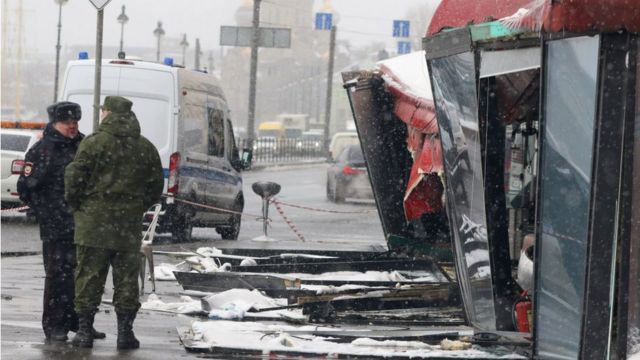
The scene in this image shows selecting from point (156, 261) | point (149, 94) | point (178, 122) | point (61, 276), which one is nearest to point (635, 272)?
point (61, 276)

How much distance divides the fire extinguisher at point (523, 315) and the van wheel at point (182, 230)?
9.79 metres

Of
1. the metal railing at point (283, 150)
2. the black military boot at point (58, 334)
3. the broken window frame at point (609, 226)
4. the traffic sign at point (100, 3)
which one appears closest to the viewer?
the broken window frame at point (609, 226)

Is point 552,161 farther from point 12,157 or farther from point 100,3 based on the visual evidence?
point 12,157

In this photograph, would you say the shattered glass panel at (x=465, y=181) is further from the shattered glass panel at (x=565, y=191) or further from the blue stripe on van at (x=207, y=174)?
the blue stripe on van at (x=207, y=174)

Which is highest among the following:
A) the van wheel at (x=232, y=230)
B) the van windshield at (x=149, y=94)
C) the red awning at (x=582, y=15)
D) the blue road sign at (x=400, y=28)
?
the blue road sign at (x=400, y=28)

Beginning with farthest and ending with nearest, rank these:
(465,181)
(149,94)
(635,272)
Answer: (149,94), (465,181), (635,272)

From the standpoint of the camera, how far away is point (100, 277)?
9312 mm

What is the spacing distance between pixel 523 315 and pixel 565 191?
199cm

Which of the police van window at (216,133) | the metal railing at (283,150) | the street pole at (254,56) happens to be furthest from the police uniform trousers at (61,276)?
the metal railing at (283,150)

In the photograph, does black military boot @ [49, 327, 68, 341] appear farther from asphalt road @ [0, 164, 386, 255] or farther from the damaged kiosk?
asphalt road @ [0, 164, 386, 255]

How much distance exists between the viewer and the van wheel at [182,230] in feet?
62.6

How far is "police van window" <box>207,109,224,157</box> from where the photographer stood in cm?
1981

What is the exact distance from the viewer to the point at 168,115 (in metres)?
18.5

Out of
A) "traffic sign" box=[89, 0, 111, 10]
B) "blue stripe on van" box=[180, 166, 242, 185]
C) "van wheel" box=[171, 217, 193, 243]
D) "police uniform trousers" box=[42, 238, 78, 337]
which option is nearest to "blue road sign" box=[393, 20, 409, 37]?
"blue stripe on van" box=[180, 166, 242, 185]
